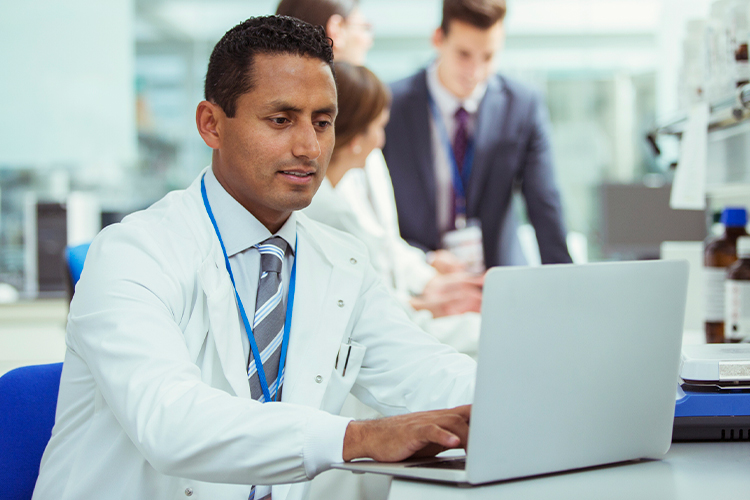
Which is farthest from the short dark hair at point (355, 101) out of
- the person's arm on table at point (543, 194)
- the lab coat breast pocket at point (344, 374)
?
the person's arm on table at point (543, 194)

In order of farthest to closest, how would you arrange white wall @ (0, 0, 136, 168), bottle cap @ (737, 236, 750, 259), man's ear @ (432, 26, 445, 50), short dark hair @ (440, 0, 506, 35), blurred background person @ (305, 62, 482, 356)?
white wall @ (0, 0, 136, 168) < man's ear @ (432, 26, 445, 50) < short dark hair @ (440, 0, 506, 35) < blurred background person @ (305, 62, 482, 356) < bottle cap @ (737, 236, 750, 259)

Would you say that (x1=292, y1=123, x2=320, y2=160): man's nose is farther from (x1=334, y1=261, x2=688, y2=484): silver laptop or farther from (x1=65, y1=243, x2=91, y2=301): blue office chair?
(x1=65, y1=243, x2=91, y2=301): blue office chair

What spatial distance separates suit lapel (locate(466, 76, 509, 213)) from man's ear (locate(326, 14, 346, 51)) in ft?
3.28

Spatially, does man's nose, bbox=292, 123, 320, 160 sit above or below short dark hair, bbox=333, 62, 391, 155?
below

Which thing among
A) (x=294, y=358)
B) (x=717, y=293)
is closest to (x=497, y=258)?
(x=717, y=293)

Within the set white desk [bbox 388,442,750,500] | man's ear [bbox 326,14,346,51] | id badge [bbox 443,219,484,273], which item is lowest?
id badge [bbox 443,219,484,273]

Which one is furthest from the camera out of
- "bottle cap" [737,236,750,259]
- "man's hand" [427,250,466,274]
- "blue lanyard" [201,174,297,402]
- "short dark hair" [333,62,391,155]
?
"man's hand" [427,250,466,274]

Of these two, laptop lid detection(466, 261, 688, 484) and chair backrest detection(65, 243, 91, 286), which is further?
chair backrest detection(65, 243, 91, 286)

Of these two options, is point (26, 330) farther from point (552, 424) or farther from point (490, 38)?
point (552, 424)

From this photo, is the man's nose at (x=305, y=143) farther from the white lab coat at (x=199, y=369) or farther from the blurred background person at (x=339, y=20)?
the blurred background person at (x=339, y=20)

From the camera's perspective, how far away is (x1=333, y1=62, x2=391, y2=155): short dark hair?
194cm

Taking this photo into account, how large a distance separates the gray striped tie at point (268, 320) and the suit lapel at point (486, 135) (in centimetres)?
220

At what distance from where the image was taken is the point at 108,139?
157 inches

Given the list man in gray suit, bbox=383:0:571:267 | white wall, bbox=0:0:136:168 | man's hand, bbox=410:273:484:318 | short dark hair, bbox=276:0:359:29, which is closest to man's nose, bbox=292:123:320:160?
man's hand, bbox=410:273:484:318
